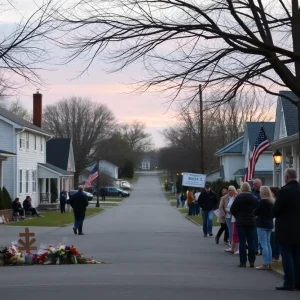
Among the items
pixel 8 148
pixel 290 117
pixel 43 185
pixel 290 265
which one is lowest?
pixel 290 265

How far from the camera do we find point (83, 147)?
103938 mm

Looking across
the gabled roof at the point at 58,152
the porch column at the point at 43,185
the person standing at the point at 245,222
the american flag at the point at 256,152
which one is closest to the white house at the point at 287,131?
the american flag at the point at 256,152

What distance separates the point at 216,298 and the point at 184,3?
485 centimetres

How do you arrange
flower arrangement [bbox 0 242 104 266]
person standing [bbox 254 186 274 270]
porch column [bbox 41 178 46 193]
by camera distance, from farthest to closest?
porch column [bbox 41 178 46 193]
flower arrangement [bbox 0 242 104 266]
person standing [bbox 254 186 274 270]

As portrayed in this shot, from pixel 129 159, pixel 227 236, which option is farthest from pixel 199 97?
pixel 129 159

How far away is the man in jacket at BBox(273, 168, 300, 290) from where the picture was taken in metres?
12.8

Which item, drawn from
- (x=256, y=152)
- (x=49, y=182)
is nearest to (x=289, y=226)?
(x=256, y=152)

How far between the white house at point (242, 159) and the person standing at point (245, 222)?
4526 centimetres

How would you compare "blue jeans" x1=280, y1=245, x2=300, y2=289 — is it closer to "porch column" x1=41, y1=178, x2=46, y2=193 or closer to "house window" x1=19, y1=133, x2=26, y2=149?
"house window" x1=19, y1=133, x2=26, y2=149

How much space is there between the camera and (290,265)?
42.2ft

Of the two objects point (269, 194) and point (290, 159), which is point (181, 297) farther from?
point (290, 159)

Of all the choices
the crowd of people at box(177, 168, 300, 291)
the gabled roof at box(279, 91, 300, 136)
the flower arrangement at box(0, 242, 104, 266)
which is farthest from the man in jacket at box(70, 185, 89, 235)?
the gabled roof at box(279, 91, 300, 136)

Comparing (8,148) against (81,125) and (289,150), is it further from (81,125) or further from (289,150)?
(81,125)

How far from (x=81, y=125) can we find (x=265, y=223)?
89.7m
